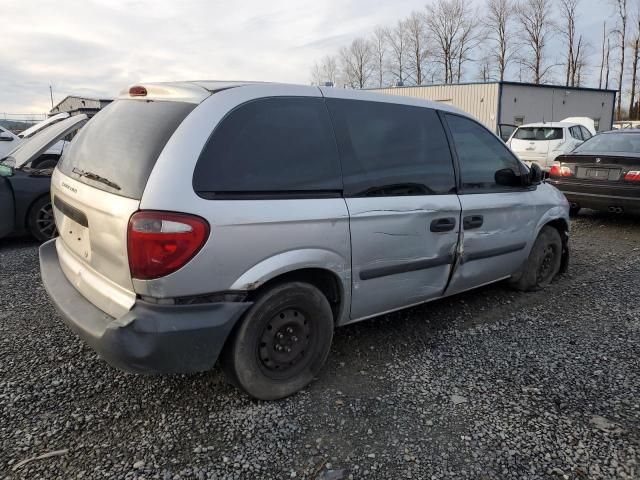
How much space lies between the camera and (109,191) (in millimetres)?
2430

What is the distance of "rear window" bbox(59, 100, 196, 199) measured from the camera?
2.36 metres

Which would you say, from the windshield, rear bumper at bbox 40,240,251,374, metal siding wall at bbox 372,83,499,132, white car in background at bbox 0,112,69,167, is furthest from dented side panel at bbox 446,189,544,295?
metal siding wall at bbox 372,83,499,132

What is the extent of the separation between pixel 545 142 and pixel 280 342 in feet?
39.9

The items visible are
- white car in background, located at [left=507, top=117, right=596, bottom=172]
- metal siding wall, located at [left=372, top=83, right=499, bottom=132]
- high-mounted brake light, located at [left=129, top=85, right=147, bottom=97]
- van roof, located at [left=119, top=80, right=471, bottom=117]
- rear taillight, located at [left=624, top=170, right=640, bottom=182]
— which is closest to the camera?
van roof, located at [left=119, top=80, right=471, bottom=117]

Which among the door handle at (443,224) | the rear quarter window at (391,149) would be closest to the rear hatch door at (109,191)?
the rear quarter window at (391,149)

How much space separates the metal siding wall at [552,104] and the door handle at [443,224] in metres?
24.5

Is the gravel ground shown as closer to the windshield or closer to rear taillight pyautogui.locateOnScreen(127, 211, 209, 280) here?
rear taillight pyautogui.locateOnScreen(127, 211, 209, 280)

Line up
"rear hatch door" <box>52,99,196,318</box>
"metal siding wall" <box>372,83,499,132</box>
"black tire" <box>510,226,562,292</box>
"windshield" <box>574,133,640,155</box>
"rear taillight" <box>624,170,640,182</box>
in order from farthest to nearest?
"metal siding wall" <box>372,83,499,132</box> < "windshield" <box>574,133,640,155</box> < "rear taillight" <box>624,170,640,182</box> < "black tire" <box>510,226,562,292</box> < "rear hatch door" <box>52,99,196,318</box>

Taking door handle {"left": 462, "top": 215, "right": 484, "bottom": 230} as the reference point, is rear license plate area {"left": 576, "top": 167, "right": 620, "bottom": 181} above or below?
above

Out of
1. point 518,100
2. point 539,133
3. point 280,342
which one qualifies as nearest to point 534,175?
point 280,342

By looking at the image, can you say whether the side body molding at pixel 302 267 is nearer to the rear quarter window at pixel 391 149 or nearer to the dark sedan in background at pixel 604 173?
the rear quarter window at pixel 391 149

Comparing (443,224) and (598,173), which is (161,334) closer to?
(443,224)

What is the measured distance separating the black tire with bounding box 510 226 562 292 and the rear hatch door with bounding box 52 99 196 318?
341 centimetres

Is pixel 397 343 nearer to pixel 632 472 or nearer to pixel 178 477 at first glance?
pixel 632 472
